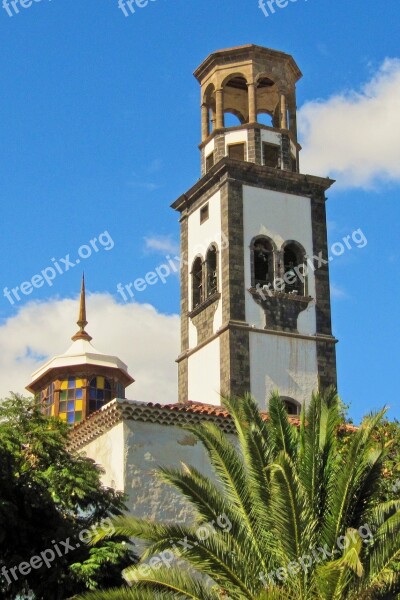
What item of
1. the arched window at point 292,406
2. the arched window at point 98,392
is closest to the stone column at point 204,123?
the arched window at point 98,392

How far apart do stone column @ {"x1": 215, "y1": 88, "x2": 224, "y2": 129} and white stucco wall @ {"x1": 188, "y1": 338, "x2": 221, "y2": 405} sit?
7368 mm

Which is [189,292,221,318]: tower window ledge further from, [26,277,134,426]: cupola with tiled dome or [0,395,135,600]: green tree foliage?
[0,395,135,600]: green tree foliage

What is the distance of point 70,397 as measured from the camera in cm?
3850

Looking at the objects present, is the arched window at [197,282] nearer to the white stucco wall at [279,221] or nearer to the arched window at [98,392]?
the white stucco wall at [279,221]

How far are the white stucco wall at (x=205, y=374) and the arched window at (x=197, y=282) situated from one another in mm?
1893

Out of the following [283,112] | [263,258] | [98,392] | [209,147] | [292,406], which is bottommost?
[292,406]

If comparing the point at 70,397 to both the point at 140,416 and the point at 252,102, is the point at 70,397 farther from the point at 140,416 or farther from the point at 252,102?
the point at 140,416

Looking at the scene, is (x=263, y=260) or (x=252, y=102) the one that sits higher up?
(x=252, y=102)

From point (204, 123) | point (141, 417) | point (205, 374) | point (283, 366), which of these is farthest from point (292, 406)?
point (204, 123)

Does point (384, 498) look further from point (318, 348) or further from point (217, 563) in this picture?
point (318, 348)

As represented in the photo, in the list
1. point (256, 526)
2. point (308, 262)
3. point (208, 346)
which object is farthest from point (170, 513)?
point (308, 262)

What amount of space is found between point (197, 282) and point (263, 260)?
2.51 m

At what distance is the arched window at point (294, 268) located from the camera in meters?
35.9

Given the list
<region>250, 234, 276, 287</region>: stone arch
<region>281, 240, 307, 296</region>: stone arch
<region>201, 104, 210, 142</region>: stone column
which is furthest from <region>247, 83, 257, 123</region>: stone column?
<region>281, 240, 307, 296</region>: stone arch
